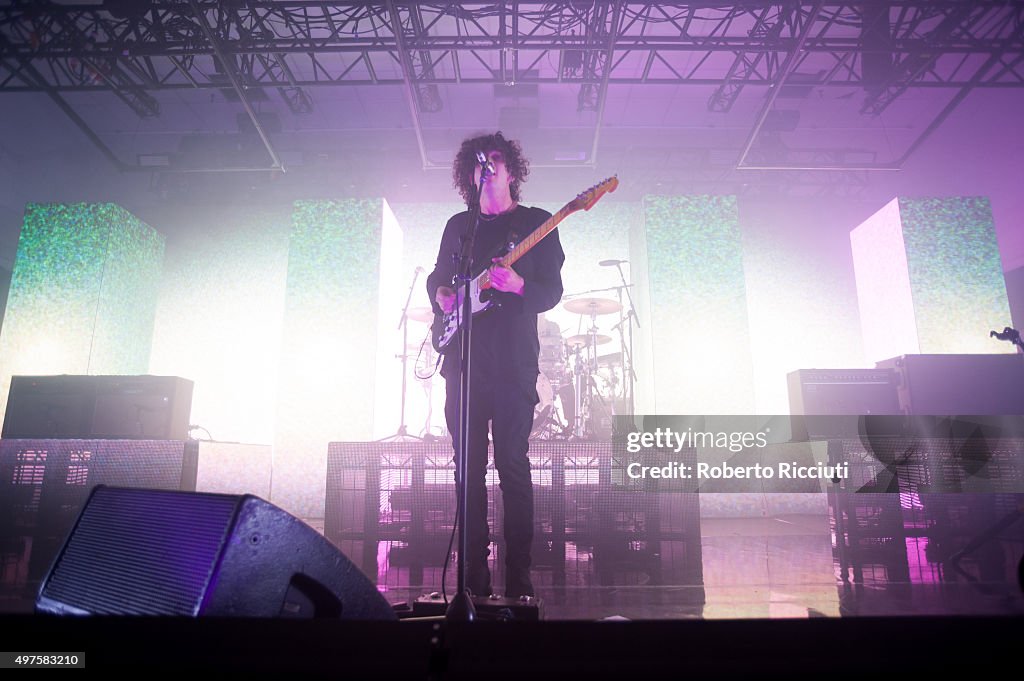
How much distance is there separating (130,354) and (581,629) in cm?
705

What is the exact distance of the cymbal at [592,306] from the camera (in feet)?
19.8

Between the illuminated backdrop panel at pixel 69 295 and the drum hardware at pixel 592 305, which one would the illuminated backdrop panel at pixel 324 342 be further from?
the drum hardware at pixel 592 305

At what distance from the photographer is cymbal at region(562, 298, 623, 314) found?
19.8ft

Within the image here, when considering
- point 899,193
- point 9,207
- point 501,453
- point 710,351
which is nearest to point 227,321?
point 9,207

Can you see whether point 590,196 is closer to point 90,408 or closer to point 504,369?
point 504,369

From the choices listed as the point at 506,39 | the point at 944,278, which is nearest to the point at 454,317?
the point at 506,39

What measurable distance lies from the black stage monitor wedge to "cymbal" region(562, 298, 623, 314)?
16.0 ft

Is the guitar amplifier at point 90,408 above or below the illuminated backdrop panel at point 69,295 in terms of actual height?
below

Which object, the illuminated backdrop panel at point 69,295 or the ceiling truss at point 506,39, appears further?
the ceiling truss at point 506,39

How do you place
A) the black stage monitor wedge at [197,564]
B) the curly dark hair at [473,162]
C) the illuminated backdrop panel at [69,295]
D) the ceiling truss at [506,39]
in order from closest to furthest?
the black stage monitor wedge at [197,564], the curly dark hair at [473,162], the illuminated backdrop panel at [69,295], the ceiling truss at [506,39]

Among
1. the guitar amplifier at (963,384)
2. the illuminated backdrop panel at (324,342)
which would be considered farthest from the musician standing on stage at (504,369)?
the guitar amplifier at (963,384)

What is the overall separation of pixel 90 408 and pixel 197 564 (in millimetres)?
4492

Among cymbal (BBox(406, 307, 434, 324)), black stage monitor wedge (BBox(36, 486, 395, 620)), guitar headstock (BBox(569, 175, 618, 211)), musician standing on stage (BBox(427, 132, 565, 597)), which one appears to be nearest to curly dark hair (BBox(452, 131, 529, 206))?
musician standing on stage (BBox(427, 132, 565, 597))

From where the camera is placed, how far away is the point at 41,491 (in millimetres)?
2953
